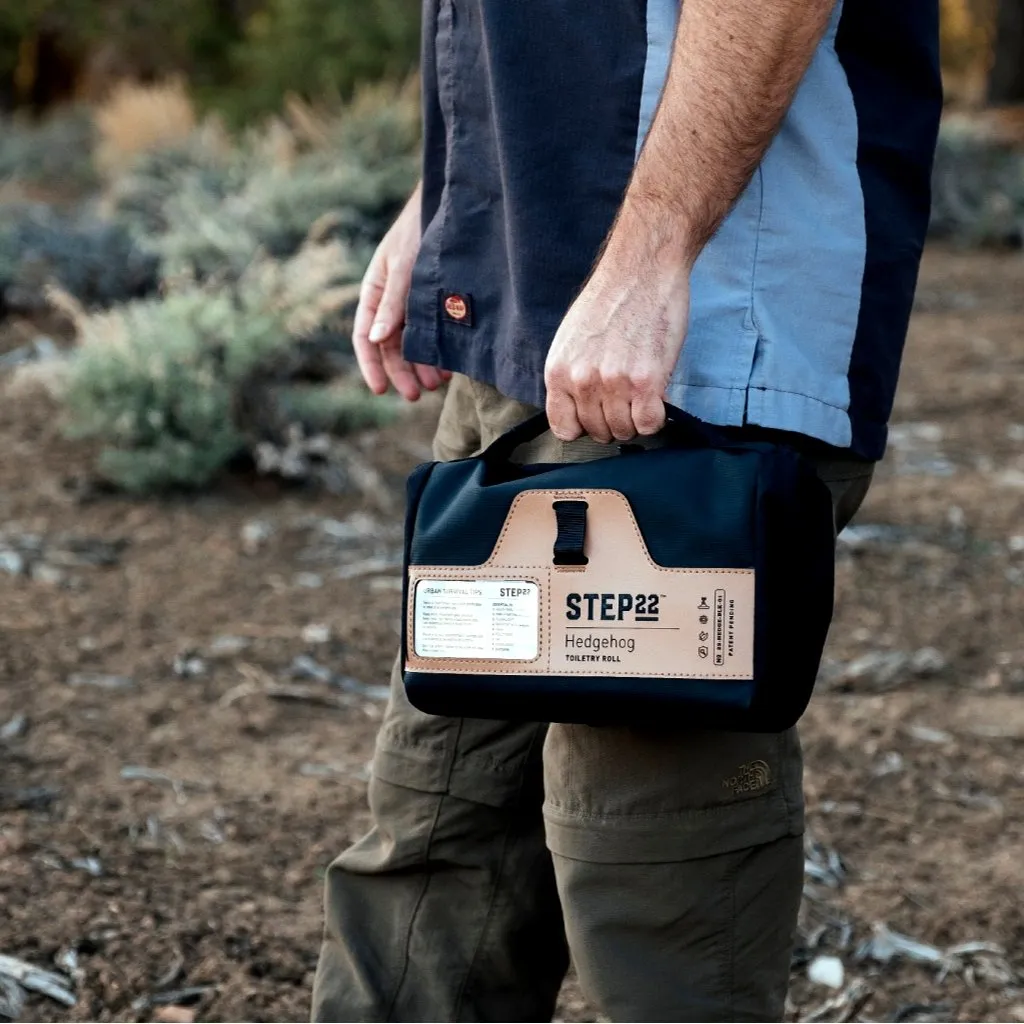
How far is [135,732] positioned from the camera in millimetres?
3295

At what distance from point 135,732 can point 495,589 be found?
6.66ft

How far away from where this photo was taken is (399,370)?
1.99m

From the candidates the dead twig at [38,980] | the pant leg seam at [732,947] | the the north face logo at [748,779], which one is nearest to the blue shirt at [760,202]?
the the north face logo at [748,779]

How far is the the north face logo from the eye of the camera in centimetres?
151

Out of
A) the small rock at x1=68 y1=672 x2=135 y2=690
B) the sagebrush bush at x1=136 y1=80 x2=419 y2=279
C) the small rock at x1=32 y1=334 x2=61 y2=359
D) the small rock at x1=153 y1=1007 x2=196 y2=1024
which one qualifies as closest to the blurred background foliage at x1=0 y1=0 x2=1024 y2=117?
the sagebrush bush at x1=136 y1=80 x2=419 y2=279

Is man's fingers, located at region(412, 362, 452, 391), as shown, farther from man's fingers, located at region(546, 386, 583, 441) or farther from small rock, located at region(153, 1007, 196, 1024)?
small rock, located at region(153, 1007, 196, 1024)

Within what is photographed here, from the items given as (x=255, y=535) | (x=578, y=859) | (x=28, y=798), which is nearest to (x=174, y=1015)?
(x=28, y=798)

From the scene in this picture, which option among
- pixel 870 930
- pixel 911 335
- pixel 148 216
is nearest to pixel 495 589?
pixel 870 930

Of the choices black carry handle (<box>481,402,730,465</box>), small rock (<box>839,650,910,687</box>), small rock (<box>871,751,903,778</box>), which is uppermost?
black carry handle (<box>481,402,730,465</box>)

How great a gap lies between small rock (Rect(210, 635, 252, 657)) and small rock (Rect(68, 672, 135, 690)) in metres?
0.24

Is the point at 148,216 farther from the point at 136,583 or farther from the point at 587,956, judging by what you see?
the point at 587,956

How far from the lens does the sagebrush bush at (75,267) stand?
283 inches

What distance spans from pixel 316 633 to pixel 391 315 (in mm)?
2023

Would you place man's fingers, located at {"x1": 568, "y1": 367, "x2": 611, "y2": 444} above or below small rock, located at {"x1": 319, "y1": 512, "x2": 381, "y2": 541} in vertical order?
above
